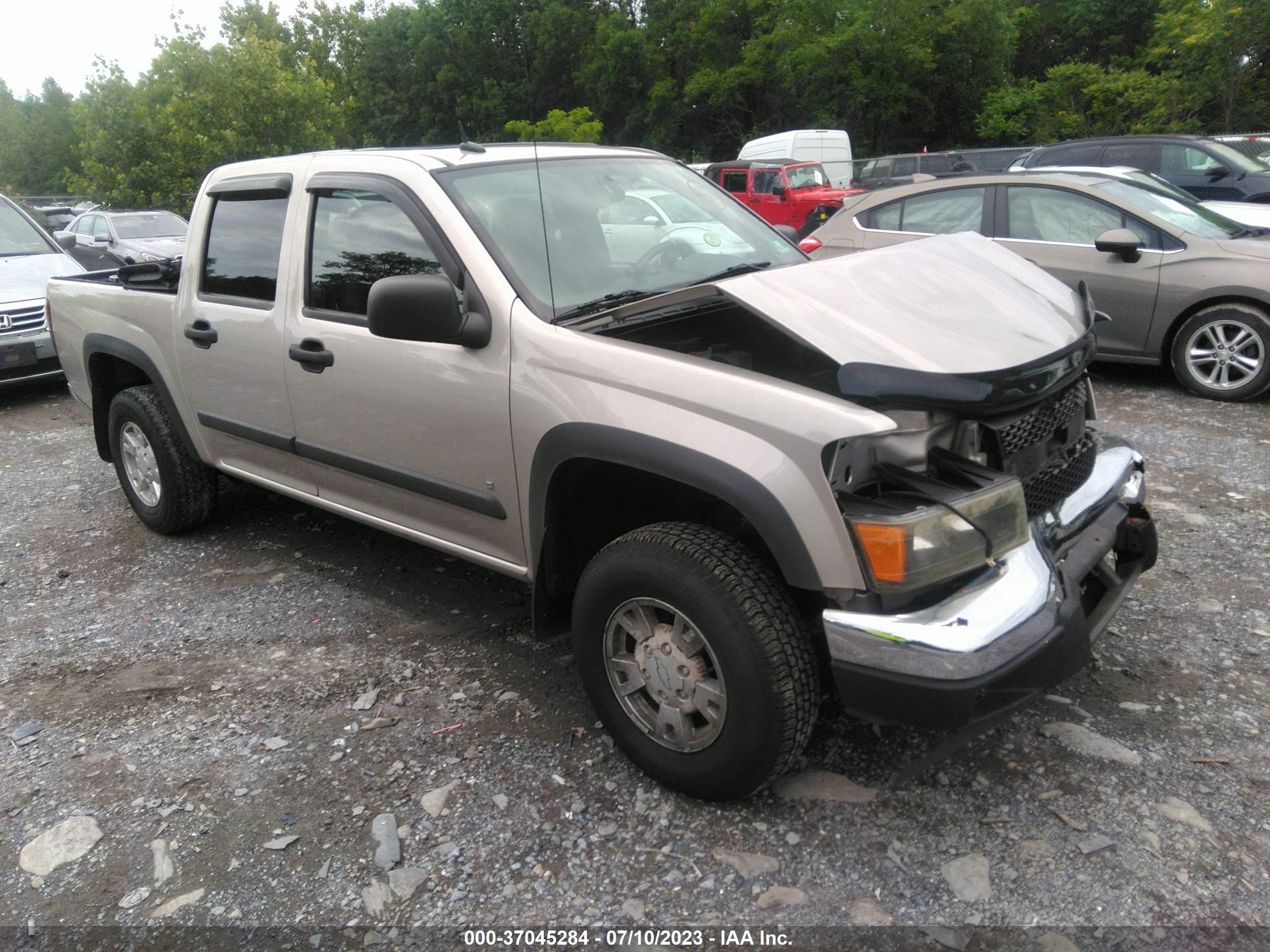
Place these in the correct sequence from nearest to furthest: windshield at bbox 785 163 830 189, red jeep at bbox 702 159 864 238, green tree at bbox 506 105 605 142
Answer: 1. green tree at bbox 506 105 605 142
2. red jeep at bbox 702 159 864 238
3. windshield at bbox 785 163 830 189

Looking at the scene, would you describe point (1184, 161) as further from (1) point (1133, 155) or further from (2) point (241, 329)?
(2) point (241, 329)

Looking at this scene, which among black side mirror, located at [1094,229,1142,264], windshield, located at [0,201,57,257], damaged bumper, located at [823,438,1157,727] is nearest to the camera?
damaged bumper, located at [823,438,1157,727]

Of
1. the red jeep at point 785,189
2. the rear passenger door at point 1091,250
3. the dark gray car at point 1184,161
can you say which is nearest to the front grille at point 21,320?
the rear passenger door at point 1091,250

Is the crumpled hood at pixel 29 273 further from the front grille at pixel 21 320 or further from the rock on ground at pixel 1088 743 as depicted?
the rock on ground at pixel 1088 743

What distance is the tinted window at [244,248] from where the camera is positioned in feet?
12.7

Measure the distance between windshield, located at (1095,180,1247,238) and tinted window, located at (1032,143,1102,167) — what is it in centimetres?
534

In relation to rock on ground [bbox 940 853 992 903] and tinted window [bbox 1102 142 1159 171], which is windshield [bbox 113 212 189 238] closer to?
tinted window [bbox 1102 142 1159 171]

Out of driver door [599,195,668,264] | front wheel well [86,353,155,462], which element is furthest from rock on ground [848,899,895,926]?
front wheel well [86,353,155,462]

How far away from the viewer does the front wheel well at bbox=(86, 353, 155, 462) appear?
5113 millimetres

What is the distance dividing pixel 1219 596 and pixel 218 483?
184 inches

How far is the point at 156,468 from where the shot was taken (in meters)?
4.87

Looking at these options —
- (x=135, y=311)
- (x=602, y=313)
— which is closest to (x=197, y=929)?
(x=602, y=313)

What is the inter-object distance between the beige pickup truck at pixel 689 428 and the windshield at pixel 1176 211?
4.30 metres

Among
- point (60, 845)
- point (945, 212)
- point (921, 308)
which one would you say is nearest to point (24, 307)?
point (60, 845)
